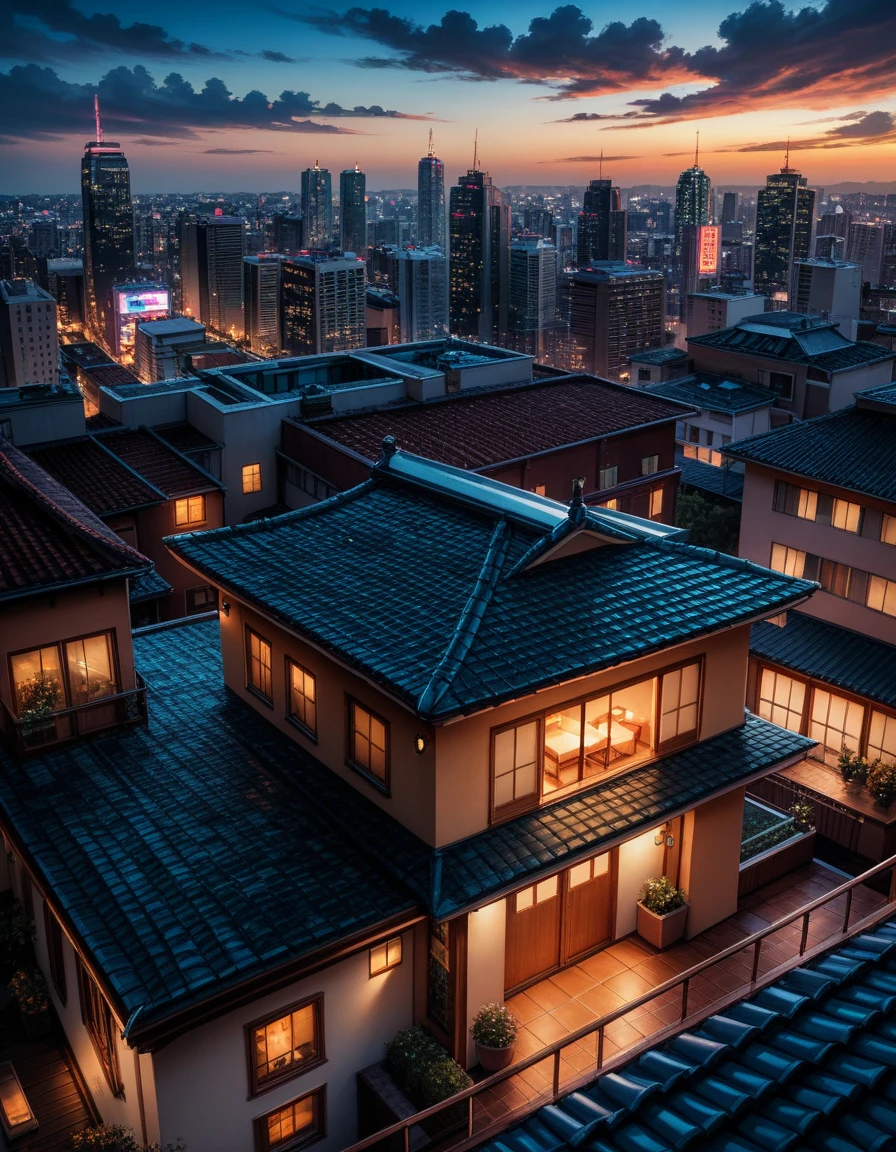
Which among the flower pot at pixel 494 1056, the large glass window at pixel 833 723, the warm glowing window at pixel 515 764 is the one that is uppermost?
the warm glowing window at pixel 515 764

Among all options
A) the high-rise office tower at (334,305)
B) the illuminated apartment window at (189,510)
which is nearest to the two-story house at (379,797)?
the illuminated apartment window at (189,510)

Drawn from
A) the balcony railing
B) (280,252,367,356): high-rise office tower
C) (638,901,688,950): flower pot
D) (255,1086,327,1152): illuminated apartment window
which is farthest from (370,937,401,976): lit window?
(280,252,367,356): high-rise office tower

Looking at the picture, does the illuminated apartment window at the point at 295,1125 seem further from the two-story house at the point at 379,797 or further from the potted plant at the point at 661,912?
the potted plant at the point at 661,912

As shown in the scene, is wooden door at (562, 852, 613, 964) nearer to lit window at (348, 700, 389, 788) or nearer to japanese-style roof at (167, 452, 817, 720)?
lit window at (348, 700, 389, 788)

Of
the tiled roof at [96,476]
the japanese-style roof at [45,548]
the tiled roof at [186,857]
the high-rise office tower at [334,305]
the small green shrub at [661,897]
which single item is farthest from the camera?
the high-rise office tower at [334,305]

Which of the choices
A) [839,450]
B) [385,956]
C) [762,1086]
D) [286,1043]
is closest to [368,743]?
[385,956]

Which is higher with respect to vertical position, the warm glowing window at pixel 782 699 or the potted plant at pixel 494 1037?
the potted plant at pixel 494 1037

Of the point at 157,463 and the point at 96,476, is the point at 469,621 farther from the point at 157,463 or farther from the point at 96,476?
the point at 157,463
